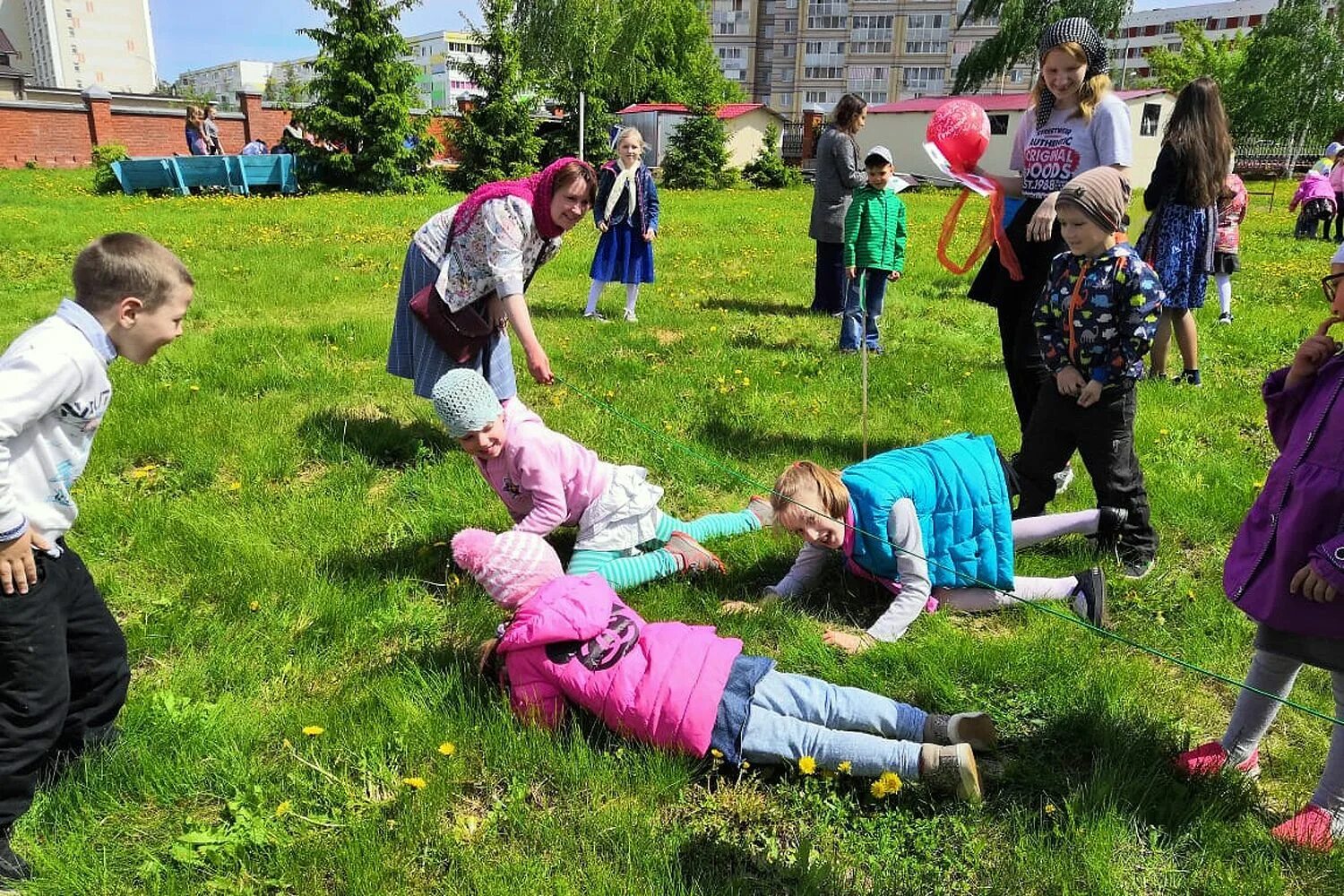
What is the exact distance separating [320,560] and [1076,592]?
10.1ft

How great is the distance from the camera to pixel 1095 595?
3.26m

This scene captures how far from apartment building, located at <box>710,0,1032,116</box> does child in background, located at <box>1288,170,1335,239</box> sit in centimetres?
6218

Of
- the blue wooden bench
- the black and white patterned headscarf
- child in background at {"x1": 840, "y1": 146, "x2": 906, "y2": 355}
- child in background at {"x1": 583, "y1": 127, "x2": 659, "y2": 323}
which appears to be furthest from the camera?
the blue wooden bench

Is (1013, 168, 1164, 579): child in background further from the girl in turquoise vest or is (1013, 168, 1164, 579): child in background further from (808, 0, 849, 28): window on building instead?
(808, 0, 849, 28): window on building

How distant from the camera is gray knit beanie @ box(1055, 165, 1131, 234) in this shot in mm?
3283

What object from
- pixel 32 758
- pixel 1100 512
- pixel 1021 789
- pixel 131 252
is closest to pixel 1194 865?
pixel 1021 789

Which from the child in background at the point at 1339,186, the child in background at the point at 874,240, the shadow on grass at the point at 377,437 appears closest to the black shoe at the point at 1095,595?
the shadow on grass at the point at 377,437

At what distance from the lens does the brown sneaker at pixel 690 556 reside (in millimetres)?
3635

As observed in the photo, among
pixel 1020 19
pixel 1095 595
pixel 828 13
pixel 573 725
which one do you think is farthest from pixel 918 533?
pixel 828 13

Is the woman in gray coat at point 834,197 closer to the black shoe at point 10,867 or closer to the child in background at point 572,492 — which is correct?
the child in background at point 572,492

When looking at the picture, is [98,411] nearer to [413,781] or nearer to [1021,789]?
[413,781]

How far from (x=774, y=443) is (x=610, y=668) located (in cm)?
283

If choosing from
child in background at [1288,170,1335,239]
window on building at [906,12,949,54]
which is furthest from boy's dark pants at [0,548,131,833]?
window on building at [906,12,949,54]

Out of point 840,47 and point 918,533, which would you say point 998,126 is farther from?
point 840,47
